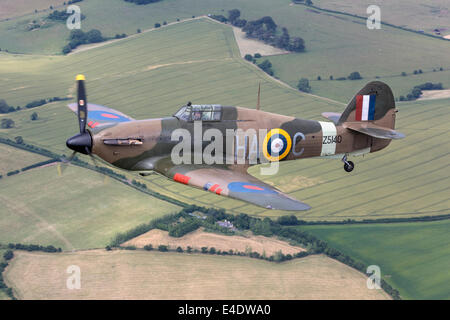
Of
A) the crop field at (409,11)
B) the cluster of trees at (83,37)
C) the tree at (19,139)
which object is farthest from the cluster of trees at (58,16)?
the crop field at (409,11)

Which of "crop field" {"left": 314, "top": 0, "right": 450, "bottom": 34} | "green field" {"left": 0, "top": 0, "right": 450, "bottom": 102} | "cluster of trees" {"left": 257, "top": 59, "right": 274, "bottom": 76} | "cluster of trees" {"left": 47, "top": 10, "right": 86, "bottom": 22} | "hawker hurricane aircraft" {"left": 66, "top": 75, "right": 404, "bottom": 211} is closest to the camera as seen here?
"hawker hurricane aircraft" {"left": 66, "top": 75, "right": 404, "bottom": 211}

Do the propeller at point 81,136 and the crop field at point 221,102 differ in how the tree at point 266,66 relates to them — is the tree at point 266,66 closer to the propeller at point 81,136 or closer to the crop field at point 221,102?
the crop field at point 221,102

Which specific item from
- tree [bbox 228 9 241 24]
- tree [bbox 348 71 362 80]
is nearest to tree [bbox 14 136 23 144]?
tree [bbox 348 71 362 80]

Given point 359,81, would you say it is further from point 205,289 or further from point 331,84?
point 205,289
